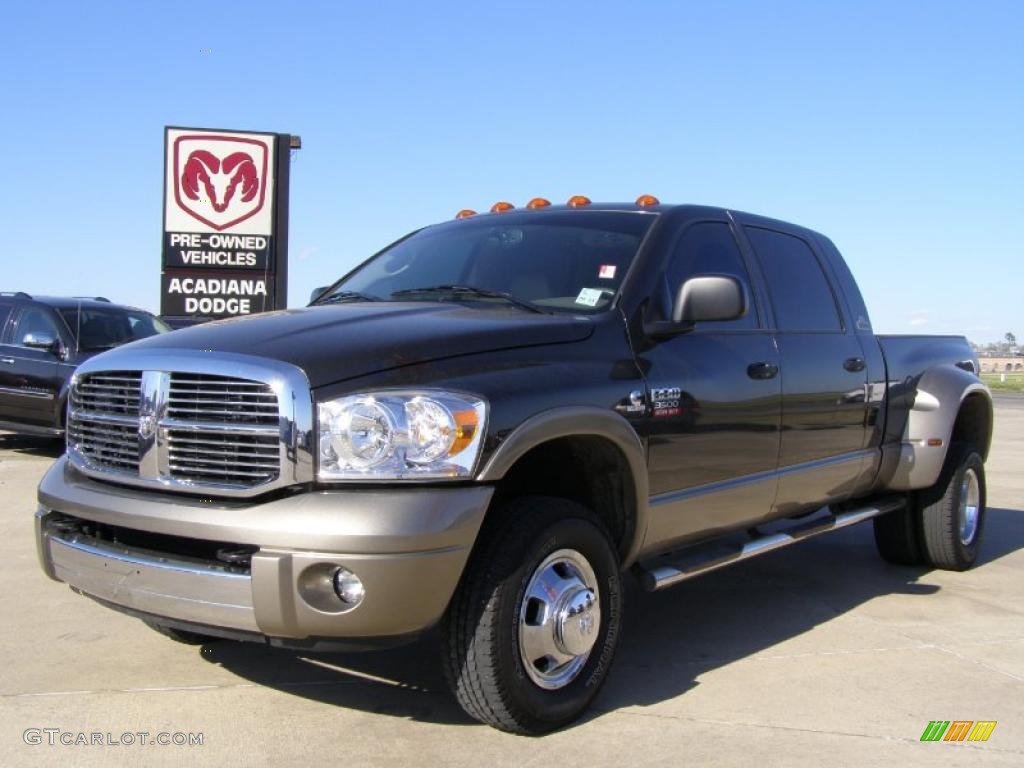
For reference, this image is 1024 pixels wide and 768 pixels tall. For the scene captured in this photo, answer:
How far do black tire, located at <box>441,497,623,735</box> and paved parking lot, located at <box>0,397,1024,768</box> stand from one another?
138mm

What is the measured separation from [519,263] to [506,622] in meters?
1.77

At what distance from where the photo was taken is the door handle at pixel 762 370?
4609 mm

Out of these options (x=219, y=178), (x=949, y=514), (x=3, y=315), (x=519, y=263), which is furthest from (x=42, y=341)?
(x=949, y=514)

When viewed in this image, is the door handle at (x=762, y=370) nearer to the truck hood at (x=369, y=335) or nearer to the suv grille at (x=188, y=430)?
the truck hood at (x=369, y=335)

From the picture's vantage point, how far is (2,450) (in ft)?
37.8

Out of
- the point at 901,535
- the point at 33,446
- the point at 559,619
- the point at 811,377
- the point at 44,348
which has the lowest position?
the point at 33,446

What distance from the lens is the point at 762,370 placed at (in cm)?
469

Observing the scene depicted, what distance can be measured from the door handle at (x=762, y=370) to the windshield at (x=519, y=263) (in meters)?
0.77

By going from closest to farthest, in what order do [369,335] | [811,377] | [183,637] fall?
[369,335] < [183,637] < [811,377]

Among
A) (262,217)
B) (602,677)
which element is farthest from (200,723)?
(262,217)

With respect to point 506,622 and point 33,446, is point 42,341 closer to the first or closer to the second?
point 33,446

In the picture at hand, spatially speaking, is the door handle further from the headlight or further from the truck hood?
the headlight

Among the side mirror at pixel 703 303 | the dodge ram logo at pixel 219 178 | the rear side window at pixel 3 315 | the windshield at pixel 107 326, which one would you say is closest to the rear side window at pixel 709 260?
the side mirror at pixel 703 303

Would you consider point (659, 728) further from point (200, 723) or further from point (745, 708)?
point (200, 723)
